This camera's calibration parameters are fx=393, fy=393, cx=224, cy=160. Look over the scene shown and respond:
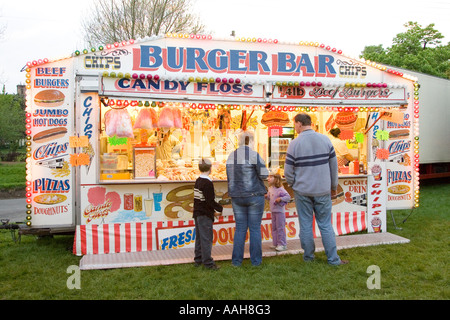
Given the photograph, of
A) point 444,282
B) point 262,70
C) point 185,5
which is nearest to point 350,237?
point 444,282

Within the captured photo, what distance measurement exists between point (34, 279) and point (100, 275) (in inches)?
32.0

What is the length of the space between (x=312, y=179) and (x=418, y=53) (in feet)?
89.0

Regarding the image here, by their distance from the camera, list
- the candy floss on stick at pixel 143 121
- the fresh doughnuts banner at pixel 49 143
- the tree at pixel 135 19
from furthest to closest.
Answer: the tree at pixel 135 19, the candy floss on stick at pixel 143 121, the fresh doughnuts banner at pixel 49 143

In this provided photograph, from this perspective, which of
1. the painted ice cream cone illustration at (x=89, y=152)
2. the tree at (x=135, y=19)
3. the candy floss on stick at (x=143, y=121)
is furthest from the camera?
the tree at (x=135, y=19)

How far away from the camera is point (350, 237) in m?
6.72

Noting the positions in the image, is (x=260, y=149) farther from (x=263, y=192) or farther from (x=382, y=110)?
(x=263, y=192)

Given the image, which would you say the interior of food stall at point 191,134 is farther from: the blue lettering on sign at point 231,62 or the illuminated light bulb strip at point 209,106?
the blue lettering on sign at point 231,62

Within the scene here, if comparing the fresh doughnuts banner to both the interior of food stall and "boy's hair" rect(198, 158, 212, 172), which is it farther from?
"boy's hair" rect(198, 158, 212, 172)

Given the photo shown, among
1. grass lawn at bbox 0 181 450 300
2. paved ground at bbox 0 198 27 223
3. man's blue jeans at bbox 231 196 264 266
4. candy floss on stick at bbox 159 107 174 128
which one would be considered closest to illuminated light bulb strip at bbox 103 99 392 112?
candy floss on stick at bbox 159 107 174 128

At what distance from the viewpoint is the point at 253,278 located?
15.6ft

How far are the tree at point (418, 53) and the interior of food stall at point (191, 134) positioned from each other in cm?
2098

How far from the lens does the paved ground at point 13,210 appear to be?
10367mm

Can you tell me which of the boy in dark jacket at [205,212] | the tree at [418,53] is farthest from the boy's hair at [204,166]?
the tree at [418,53]

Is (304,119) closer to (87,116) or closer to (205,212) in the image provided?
(205,212)
